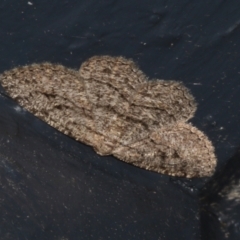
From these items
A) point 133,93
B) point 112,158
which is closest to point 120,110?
point 133,93

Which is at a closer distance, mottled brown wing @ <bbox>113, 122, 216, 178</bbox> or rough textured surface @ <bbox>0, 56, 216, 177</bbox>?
rough textured surface @ <bbox>0, 56, 216, 177</bbox>

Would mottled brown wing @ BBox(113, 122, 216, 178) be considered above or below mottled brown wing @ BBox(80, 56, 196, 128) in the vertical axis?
below

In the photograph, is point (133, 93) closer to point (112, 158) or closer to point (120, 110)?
point (120, 110)

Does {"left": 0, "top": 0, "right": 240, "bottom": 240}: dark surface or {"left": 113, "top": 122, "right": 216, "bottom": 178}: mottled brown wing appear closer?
{"left": 0, "top": 0, "right": 240, "bottom": 240}: dark surface

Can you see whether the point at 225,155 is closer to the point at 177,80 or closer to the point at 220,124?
the point at 220,124

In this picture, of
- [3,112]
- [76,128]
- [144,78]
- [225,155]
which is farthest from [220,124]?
[3,112]
